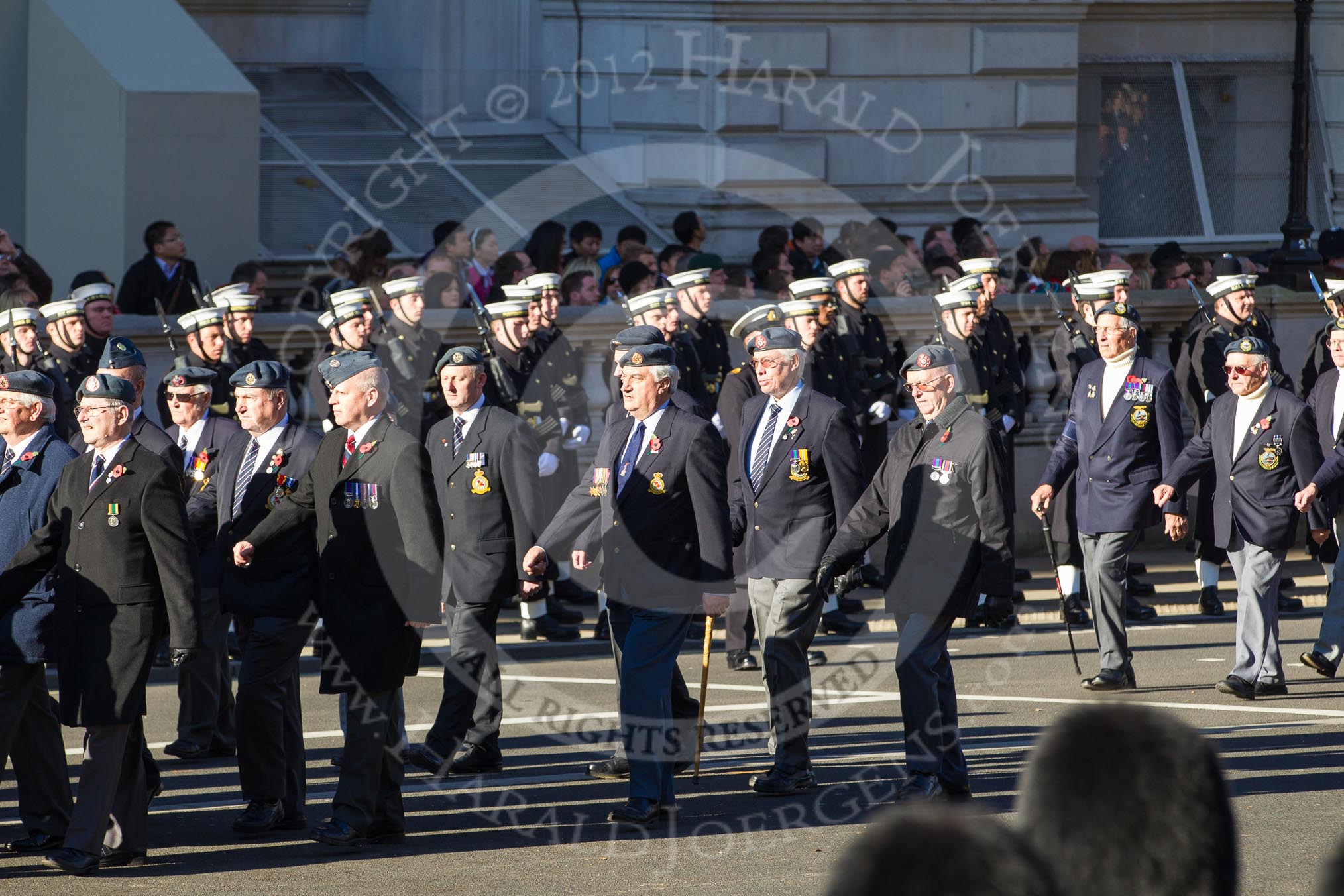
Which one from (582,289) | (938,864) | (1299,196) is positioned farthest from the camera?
(1299,196)

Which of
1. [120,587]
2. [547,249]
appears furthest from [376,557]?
[547,249]

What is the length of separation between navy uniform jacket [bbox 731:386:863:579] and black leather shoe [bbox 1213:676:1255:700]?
9.05ft

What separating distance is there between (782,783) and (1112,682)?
3002 millimetres

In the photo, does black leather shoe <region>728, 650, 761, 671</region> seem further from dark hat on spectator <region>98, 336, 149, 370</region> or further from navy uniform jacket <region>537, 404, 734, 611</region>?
dark hat on spectator <region>98, 336, 149, 370</region>

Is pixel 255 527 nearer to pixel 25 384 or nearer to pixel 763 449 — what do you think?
pixel 25 384

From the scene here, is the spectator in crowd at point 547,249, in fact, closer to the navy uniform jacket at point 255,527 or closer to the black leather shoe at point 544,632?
the black leather shoe at point 544,632

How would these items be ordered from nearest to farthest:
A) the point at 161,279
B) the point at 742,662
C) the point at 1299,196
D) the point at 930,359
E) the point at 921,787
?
1. the point at 921,787
2. the point at 930,359
3. the point at 742,662
4. the point at 161,279
5. the point at 1299,196

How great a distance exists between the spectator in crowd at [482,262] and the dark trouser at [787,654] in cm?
632

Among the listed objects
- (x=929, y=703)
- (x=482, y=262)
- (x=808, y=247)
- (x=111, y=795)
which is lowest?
(x=111, y=795)

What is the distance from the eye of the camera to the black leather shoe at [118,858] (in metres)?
7.58

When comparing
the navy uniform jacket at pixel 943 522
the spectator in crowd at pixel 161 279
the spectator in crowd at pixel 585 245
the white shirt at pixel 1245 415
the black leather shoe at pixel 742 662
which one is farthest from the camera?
the spectator in crowd at pixel 585 245

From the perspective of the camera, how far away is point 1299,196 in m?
17.2

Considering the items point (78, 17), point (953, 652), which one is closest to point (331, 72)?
point (78, 17)

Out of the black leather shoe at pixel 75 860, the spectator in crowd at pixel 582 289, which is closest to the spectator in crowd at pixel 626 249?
the spectator in crowd at pixel 582 289
